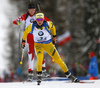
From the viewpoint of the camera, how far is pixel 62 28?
3059 centimetres

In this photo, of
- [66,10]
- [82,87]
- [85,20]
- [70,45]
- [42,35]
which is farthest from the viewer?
[66,10]

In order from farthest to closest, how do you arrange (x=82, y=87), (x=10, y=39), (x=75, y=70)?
(x=10, y=39)
(x=75, y=70)
(x=82, y=87)

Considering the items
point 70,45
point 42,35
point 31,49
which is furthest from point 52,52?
point 70,45

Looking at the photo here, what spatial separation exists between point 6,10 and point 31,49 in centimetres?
3270

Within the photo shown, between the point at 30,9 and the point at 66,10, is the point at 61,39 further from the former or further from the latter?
the point at 30,9

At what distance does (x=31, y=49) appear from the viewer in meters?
8.66

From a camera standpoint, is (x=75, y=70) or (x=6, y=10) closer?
(x=75, y=70)

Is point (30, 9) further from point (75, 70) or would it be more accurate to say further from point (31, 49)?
point (75, 70)

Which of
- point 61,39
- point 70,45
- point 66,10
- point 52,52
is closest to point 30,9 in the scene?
point 52,52

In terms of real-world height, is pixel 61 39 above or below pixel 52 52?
above

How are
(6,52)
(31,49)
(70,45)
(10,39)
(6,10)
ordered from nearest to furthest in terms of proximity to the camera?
(31,49), (70,45), (6,10), (10,39), (6,52)

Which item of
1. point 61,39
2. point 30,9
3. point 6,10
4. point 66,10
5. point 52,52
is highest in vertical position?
point 6,10

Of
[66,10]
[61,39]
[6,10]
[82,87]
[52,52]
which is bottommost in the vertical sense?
[82,87]

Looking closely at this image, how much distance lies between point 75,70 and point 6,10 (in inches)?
916
